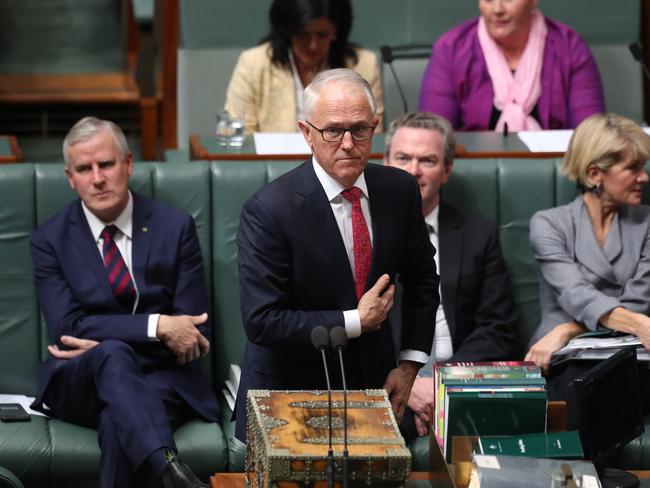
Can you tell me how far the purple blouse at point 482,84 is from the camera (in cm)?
427

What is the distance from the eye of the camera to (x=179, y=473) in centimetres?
292

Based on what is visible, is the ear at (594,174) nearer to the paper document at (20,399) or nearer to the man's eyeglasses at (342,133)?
the man's eyeglasses at (342,133)

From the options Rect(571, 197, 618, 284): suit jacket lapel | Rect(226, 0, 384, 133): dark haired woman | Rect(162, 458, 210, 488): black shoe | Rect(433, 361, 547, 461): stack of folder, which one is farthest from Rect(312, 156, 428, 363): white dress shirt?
Rect(226, 0, 384, 133): dark haired woman

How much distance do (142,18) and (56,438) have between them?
3.50 metres

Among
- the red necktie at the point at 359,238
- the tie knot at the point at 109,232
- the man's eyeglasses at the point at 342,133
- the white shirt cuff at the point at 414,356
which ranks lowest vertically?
the white shirt cuff at the point at 414,356

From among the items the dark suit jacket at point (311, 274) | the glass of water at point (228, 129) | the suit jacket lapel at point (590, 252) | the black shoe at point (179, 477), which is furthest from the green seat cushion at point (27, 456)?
the suit jacket lapel at point (590, 252)

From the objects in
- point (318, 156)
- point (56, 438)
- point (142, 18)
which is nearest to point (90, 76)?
point (142, 18)

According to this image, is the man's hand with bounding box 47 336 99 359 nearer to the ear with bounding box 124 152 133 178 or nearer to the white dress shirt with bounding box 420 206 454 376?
the ear with bounding box 124 152 133 178

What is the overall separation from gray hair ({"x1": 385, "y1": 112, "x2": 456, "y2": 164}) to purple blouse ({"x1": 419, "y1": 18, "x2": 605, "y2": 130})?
77 cm

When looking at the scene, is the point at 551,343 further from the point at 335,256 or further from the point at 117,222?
the point at 117,222

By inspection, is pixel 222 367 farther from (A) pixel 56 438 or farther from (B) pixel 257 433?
(B) pixel 257 433

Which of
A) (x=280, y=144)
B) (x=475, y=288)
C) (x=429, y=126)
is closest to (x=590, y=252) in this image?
(x=475, y=288)

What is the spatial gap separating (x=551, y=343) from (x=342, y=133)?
3.40 feet

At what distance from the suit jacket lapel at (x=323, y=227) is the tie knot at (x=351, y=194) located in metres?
0.04
